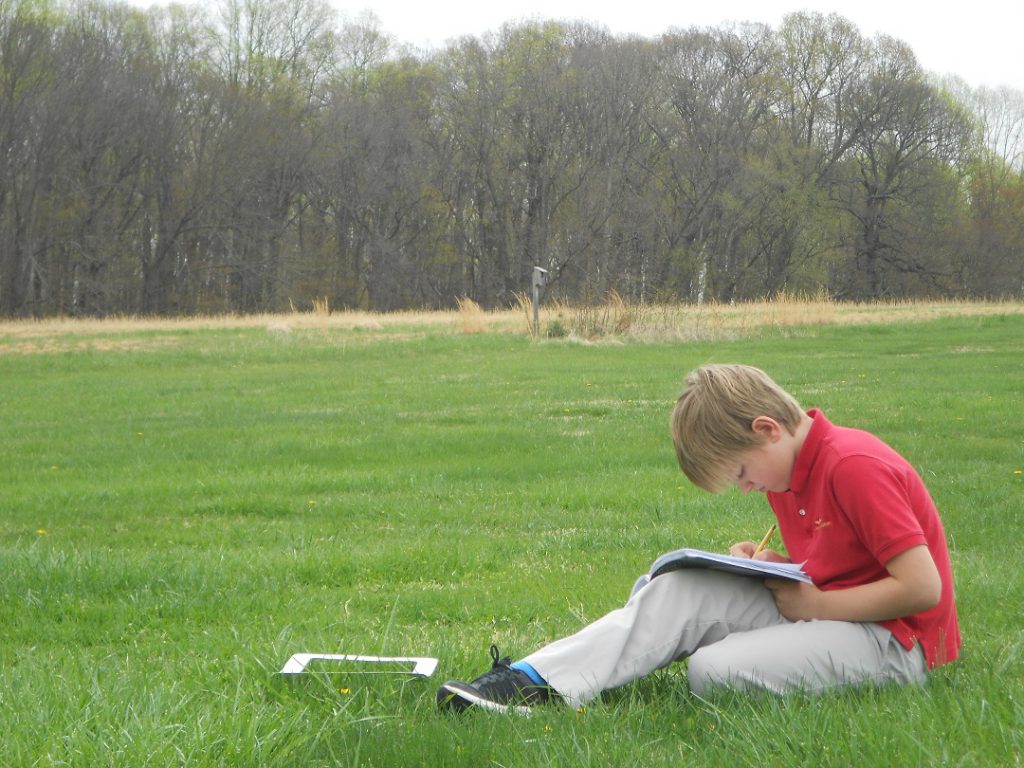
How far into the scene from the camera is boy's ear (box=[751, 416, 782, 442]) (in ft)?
9.65

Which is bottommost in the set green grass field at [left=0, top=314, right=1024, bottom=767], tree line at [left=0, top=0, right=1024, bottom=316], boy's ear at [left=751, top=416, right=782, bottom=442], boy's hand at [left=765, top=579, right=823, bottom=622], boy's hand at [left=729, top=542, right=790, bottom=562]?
green grass field at [left=0, top=314, right=1024, bottom=767]

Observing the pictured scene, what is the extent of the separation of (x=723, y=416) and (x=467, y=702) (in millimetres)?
982

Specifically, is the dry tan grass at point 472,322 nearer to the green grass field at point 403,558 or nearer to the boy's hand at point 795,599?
the green grass field at point 403,558

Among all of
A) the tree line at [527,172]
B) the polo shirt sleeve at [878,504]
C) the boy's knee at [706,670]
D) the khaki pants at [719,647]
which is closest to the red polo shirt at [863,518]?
the polo shirt sleeve at [878,504]

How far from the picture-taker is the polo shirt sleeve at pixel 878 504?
9.14 feet

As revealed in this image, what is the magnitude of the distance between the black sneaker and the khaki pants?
5 centimetres

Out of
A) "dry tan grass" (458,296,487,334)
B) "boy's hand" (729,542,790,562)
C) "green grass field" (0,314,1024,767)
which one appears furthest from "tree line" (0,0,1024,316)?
"boy's hand" (729,542,790,562)

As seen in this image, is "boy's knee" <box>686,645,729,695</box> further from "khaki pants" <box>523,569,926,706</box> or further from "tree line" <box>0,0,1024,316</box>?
"tree line" <box>0,0,1024,316</box>

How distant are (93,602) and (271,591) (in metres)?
0.72

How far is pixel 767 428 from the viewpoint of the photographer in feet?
9.71

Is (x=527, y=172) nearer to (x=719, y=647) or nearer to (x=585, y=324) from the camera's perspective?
(x=585, y=324)

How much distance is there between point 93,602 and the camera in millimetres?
4719

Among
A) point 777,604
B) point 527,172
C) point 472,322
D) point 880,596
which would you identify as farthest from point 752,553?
point 527,172

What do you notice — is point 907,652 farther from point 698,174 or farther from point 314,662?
point 698,174
